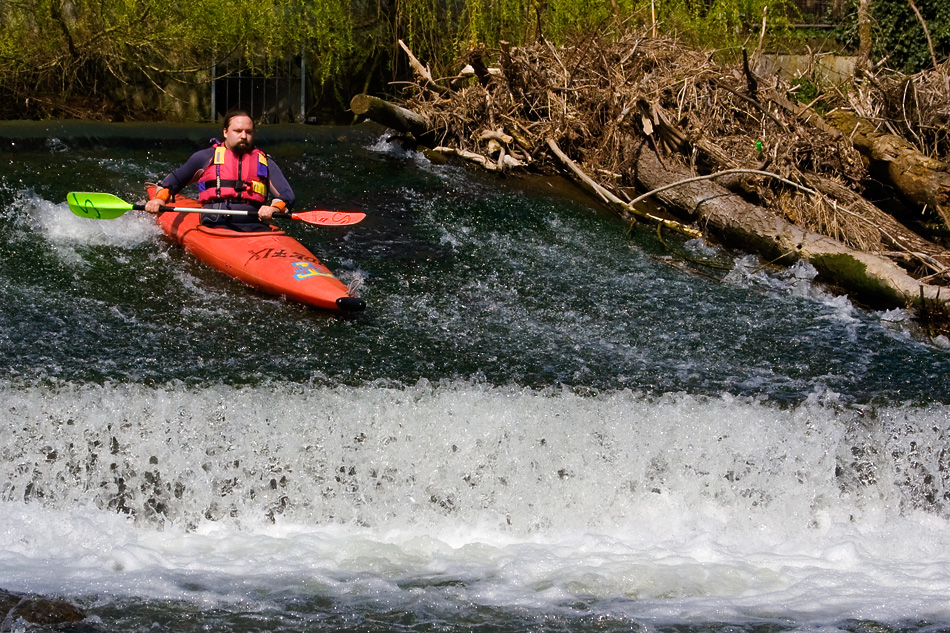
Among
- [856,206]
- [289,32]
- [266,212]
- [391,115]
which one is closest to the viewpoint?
[266,212]

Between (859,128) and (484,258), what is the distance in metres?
3.61

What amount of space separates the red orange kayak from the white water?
120cm

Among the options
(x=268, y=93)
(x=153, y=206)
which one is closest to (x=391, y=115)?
(x=268, y=93)

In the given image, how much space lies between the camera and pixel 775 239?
7.03 metres

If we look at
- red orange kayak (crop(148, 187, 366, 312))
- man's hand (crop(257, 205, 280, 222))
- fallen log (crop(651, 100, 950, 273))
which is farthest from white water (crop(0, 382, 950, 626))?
fallen log (crop(651, 100, 950, 273))

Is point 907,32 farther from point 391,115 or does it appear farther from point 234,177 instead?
point 234,177

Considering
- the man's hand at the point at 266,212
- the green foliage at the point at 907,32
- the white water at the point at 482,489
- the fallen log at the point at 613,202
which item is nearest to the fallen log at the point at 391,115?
the fallen log at the point at 613,202

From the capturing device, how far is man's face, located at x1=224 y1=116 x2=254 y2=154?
606cm

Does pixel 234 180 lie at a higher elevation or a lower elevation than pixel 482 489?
higher

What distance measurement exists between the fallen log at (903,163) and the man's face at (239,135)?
15.7ft

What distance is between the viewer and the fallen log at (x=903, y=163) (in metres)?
7.36

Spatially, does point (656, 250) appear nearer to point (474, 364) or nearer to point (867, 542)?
point (474, 364)

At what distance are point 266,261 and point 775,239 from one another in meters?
3.50

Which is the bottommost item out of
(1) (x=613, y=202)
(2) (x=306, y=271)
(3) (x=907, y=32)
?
(2) (x=306, y=271)
